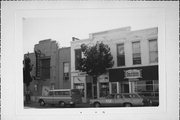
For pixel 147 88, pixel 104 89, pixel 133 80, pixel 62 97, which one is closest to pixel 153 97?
pixel 147 88

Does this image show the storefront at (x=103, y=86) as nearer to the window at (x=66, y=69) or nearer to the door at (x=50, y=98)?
the window at (x=66, y=69)

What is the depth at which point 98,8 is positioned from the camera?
359cm

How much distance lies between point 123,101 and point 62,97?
1222mm

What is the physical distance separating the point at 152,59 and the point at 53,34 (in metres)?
2.05

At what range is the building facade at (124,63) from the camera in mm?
3771

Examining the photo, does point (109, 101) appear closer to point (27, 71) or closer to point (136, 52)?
point (136, 52)

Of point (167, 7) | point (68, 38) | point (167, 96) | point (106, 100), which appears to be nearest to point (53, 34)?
point (68, 38)

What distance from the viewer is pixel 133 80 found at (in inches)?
151

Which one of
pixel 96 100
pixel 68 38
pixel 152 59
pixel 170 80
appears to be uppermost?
pixel 68 38

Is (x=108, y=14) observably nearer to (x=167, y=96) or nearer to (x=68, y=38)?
(x=68, y=38)

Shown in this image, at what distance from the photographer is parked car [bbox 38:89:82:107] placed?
Answer: 3.79m

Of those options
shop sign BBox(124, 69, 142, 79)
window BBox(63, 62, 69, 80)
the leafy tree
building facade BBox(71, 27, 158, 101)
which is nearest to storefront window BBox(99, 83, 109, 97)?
building facade BBox(71, 27, 158, 101)

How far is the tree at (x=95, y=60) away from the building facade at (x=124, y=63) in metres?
0.08

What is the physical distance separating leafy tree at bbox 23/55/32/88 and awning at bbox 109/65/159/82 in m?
1.60
